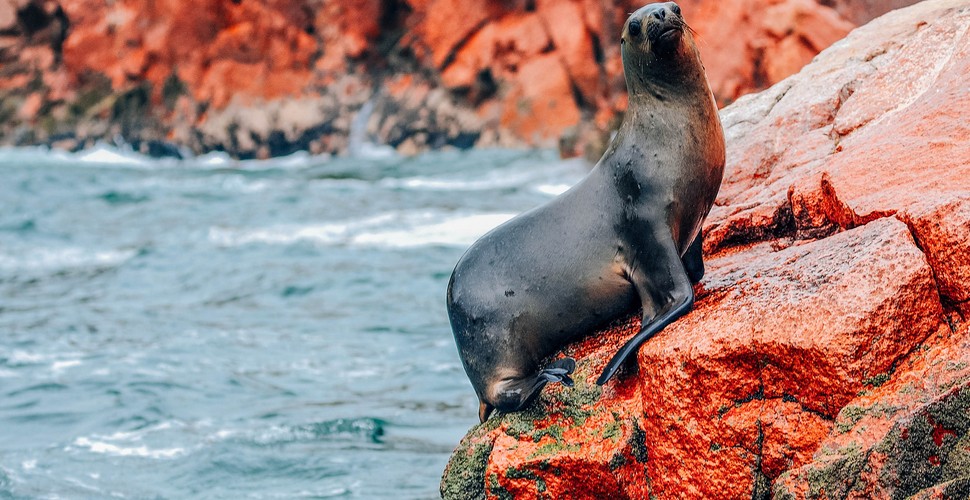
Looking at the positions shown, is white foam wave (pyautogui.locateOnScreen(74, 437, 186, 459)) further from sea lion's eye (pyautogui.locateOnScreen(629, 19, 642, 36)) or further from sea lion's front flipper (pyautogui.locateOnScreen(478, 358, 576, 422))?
sea lion's eye (pyautogui.locateOnScreen(629, 19, 642, 36))

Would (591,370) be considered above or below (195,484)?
above

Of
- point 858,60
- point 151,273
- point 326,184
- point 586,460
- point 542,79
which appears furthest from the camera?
point 542,79

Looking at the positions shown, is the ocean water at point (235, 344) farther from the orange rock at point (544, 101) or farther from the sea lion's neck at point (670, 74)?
the orange rock at point (544, 101)

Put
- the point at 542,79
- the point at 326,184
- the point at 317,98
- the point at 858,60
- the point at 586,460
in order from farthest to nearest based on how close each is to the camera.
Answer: the point at 317,98, the point at 542,79, the point at 326,184, the point at 858,60, the point at 586,460

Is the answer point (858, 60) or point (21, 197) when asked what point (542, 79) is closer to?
point (21, 197)

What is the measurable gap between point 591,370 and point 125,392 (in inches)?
181

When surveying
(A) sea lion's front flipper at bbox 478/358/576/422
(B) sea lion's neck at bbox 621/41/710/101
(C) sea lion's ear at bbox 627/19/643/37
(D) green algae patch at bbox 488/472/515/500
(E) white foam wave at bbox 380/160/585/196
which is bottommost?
(E) white foam wave at bbox 380/160/585/196

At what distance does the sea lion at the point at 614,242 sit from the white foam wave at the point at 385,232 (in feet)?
28.4

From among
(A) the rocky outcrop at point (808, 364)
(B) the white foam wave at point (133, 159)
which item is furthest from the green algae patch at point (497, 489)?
(B) the white foam wave at point (133, 159)

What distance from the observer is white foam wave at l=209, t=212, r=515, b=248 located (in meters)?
13.4

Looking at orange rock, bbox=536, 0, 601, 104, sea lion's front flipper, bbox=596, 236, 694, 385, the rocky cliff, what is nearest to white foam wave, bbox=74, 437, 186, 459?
sea lion's front flipper, bbox=596, 236, 694, 385

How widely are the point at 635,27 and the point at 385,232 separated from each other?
10.7 metres

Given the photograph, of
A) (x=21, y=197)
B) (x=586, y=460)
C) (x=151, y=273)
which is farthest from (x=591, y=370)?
(x=21, y=197)

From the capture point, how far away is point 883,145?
13.0 feet
